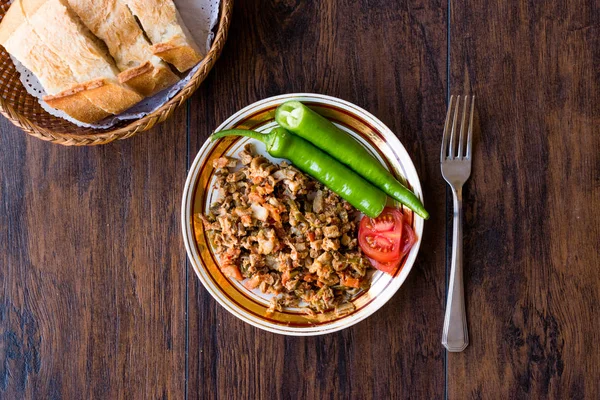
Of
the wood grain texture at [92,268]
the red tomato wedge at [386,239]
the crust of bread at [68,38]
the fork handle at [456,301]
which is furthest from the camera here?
the wood grain texture at [92,268]

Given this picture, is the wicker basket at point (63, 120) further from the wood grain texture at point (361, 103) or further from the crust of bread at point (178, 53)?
the wood grain texture at point (361, 103)

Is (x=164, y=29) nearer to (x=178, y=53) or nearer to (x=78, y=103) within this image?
(x=178, y=53)

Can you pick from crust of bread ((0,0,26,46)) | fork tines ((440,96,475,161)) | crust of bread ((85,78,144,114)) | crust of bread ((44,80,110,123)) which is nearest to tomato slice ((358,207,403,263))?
fork tines ((440,96,475,161))

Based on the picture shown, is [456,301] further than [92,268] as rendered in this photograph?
No

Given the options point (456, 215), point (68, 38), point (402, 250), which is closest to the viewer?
point (68, 38)

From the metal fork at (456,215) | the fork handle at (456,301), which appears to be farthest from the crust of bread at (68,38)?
the fork handle at (456,301)

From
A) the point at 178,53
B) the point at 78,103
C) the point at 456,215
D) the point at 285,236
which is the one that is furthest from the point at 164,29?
the point at 456,215

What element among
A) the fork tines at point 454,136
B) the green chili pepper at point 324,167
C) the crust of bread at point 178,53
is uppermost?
the crust of bread at point 178,53
